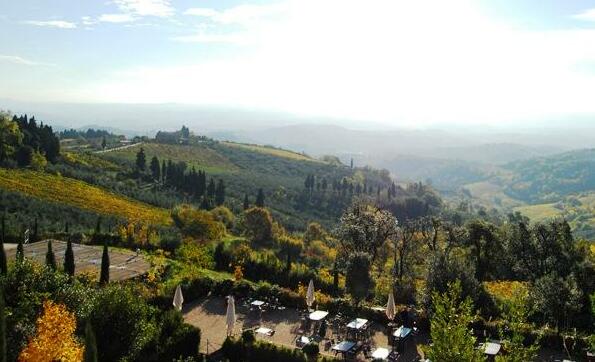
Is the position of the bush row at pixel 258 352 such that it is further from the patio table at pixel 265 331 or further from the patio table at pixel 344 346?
Result: the patio table at pixel 265 331

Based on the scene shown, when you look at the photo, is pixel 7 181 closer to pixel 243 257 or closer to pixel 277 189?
pixel 243 257

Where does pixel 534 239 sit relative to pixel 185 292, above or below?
above

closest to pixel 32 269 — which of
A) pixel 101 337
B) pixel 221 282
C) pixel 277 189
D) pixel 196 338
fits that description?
pixel 101 337

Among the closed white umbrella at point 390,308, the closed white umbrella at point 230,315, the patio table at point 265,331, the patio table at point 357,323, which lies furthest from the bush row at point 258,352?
the closed white umbrella at point 390,308

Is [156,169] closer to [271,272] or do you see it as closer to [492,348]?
[271,272]

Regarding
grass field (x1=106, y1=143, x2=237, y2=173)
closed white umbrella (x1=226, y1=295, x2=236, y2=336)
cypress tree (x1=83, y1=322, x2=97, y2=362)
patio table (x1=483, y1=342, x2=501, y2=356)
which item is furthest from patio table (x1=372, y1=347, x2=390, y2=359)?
grass field (x1=106, y1=143, x2=237, y2=173)

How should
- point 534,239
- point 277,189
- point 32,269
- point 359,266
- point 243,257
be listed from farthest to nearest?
point 277,189 → point 243,257 → point 534,239 → point 359,266 → point 32,269

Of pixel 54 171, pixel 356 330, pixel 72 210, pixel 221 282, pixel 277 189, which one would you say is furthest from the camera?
pixel 277 189
